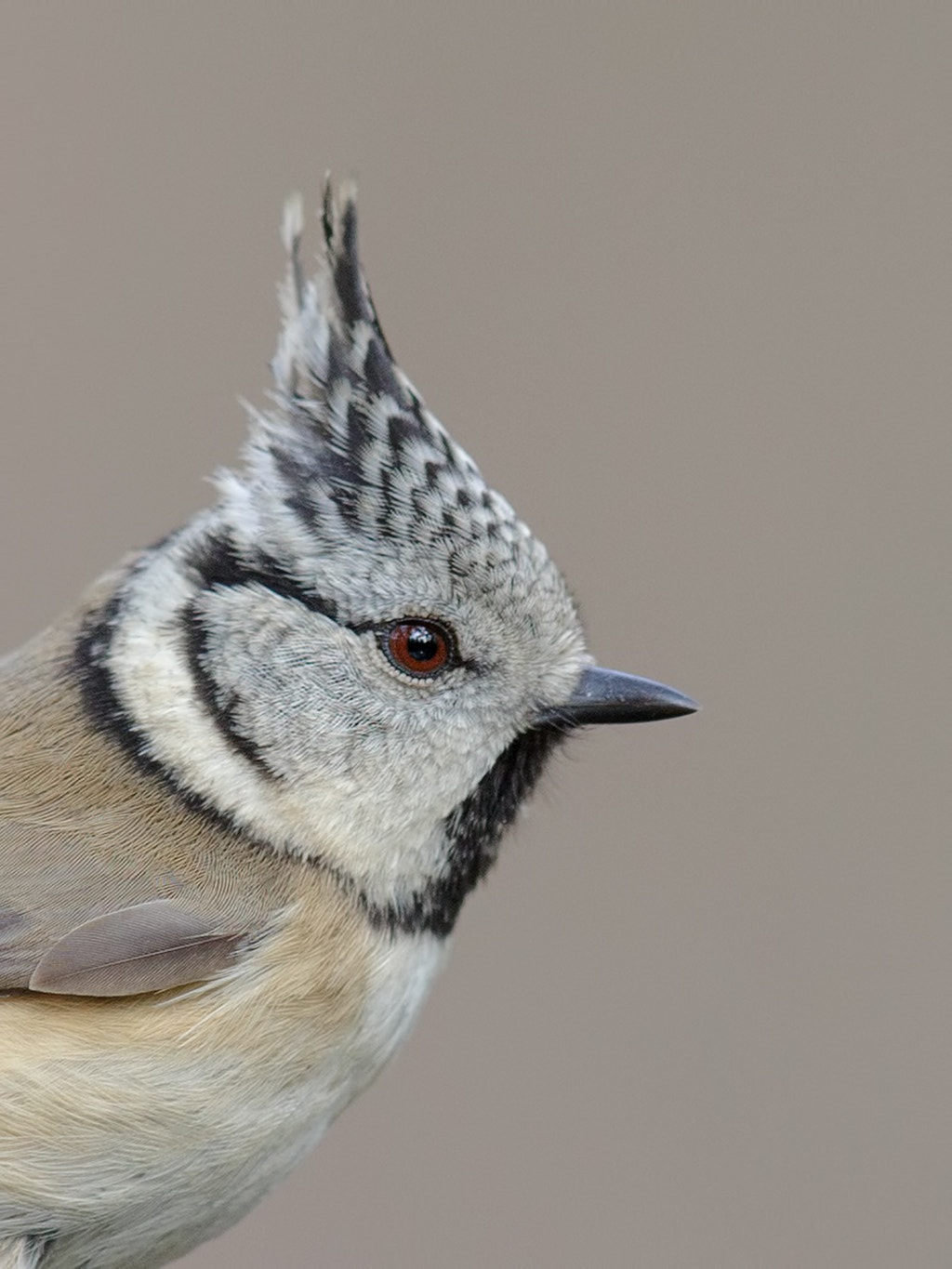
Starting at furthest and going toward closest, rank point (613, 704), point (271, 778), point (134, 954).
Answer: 1. point (613, 704)
2. point (271, 778)
3. point (134, 954)

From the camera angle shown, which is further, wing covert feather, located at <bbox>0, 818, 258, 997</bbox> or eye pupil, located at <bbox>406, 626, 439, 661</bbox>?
eye pupil, located at <bbox>406, 626, 439, 661</bbox>

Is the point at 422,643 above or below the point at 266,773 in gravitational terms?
above

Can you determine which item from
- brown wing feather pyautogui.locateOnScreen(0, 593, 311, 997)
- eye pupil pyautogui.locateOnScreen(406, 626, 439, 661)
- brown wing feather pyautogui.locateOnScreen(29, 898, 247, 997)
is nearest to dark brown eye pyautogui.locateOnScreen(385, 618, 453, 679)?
eye pupil pyautogui.locateOnScreen(406, 626, 439, 661)

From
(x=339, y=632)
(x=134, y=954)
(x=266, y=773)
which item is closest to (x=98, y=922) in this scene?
(x=134, y=954)

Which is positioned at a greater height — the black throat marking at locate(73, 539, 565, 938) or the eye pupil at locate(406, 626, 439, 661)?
the eye pupil at locate(406, 626, 439, 661)

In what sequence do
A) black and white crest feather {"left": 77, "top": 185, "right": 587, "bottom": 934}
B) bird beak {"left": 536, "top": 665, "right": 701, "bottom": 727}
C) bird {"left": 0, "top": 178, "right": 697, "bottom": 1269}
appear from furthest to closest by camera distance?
bird beak {"left": 536, "top": 665, "right": 701, "bottom": 727}, black and white crest feather {"left": 77, "top": 185, "right": 587, "bottom": 934}, bird {"left": 0, "top": 178, "right": 697, "bottom": 1269}

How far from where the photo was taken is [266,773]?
2371 mm

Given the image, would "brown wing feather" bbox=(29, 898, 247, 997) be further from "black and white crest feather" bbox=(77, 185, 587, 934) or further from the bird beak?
the bird beak

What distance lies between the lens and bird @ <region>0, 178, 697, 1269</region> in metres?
2.18

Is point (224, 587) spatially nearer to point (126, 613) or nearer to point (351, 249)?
point (126, 613)

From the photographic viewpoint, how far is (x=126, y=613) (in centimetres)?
252

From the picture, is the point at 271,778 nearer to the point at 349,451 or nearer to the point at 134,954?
the point at 134,954

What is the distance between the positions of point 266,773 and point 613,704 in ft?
1.82

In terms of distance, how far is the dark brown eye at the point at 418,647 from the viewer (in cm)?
245
